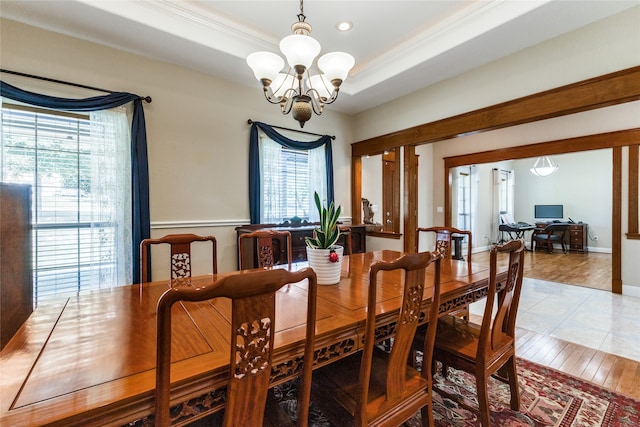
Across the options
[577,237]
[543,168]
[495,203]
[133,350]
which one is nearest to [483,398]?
[133,350]

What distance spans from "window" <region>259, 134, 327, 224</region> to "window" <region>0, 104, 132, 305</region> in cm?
154

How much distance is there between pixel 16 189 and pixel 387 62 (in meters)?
3.47

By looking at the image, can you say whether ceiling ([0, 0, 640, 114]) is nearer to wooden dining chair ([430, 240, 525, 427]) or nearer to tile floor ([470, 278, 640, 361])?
wooden dining chair ([430, 240, 525, 427])

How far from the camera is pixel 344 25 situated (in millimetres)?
2754

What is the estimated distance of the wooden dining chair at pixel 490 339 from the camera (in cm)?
147

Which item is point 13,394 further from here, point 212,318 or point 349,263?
point 349,263

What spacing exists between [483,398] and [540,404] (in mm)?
685

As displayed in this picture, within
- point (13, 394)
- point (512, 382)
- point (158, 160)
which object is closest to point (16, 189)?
point (13, 394)

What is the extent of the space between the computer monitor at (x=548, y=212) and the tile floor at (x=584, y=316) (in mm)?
5042

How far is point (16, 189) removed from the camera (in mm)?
1431

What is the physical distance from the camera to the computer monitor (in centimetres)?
824

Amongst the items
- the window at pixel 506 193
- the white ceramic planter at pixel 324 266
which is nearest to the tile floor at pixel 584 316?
the white ceramic planter at pixel 324 266

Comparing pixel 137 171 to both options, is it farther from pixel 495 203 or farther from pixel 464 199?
pixel 495 203

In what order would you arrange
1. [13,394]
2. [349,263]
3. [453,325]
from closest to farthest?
[13,394] → [453,325] → [349,263]
